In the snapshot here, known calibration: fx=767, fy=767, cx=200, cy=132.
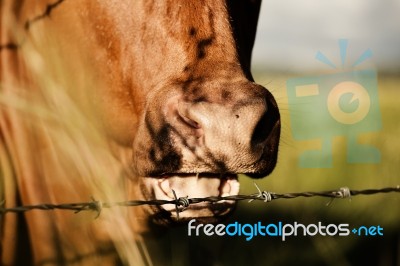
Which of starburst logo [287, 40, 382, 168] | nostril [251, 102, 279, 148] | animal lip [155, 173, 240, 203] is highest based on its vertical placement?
starburst logo [287, 40, 382, 168]

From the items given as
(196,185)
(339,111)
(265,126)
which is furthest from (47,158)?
(339,111)

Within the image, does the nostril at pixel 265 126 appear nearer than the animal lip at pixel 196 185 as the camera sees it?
Yes

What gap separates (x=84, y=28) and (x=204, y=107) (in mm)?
1018

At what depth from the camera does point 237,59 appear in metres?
2.88

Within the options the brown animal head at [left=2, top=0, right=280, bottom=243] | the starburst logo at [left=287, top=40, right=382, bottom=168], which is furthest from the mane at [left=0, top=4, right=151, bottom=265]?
the starburst logo at [left=287, top=40, right=382, bottom=168]

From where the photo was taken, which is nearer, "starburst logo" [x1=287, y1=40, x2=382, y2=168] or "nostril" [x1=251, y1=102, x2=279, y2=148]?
"nostril" [x1=251, y1=102, x2=279, y2=148]

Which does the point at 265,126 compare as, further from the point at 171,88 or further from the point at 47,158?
the point at 47,158

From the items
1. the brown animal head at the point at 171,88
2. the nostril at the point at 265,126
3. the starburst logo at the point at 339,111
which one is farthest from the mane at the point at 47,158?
the starburst logo at the point at 339,111

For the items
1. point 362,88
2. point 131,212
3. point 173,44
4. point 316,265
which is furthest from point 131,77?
point 362,88

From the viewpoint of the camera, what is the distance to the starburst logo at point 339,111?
6152mm

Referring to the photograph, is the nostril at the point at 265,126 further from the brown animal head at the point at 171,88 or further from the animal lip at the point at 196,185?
the animal lip at the point at 196,185

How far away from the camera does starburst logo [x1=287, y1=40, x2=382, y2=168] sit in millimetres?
6152

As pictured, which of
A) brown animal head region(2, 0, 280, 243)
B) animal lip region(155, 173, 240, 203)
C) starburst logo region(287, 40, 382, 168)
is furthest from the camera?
starburst logo region(287, 40, 382, 168)

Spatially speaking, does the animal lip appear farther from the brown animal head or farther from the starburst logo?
the starburst logo
